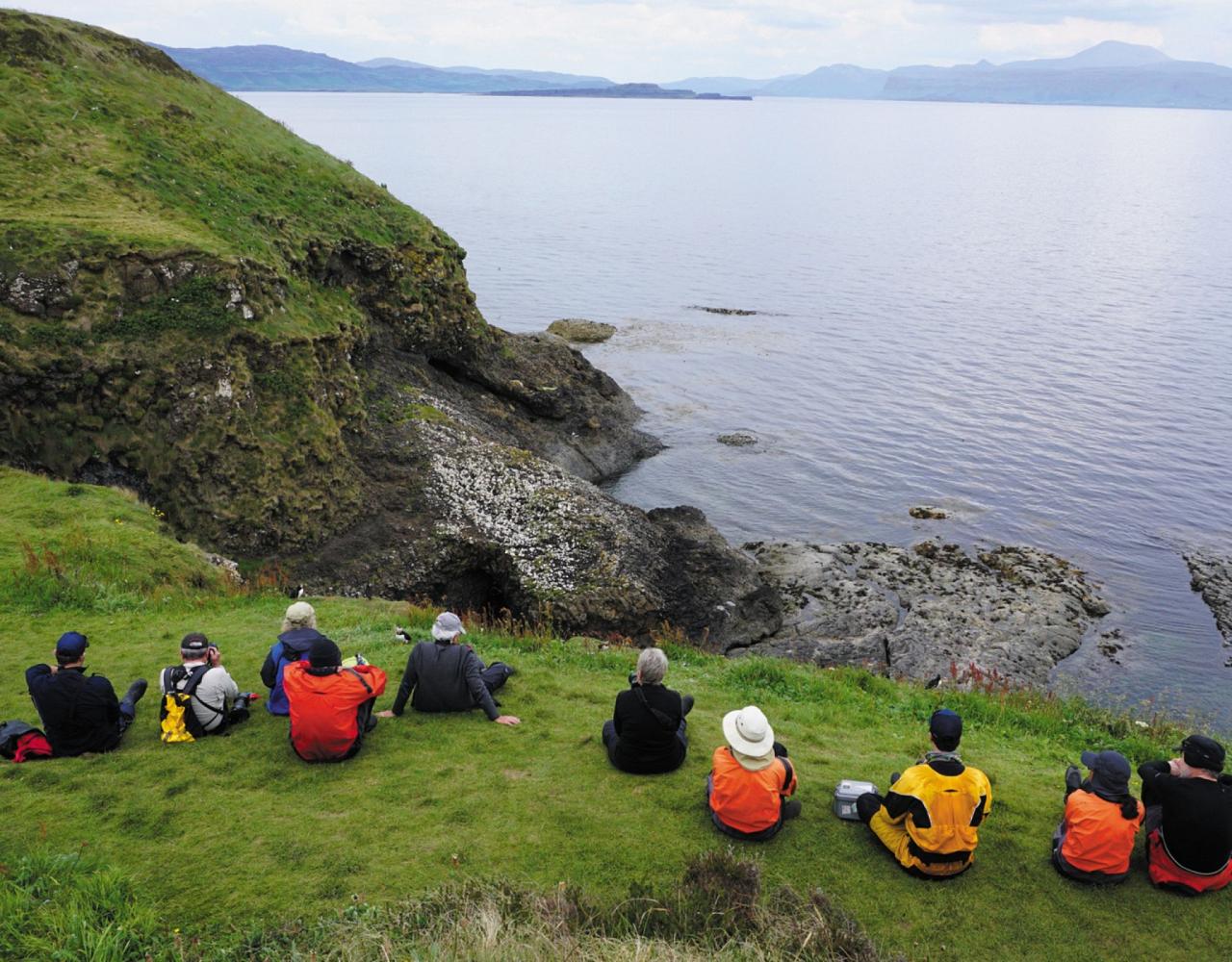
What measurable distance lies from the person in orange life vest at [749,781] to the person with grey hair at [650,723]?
3.92 ft

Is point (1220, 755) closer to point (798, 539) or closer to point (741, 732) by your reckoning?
point (741, 732)

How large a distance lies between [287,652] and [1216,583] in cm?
3653

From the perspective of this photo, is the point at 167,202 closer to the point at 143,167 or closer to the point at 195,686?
the point at 143,167

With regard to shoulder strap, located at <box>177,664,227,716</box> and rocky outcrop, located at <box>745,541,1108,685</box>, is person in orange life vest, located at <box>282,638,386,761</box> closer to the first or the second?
shoulder strap, located at <box>177,664,227,716</box>

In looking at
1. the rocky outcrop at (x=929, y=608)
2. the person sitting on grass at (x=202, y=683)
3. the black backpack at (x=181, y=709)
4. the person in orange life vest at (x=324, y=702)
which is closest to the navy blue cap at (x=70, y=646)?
the person sitting on grass at (x=202, y=683)

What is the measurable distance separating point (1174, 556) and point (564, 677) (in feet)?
107

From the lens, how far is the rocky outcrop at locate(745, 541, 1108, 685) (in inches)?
1187

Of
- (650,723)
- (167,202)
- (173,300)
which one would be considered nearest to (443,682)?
(650,723)

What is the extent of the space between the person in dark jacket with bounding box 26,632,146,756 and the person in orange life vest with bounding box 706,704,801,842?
9.26 meters

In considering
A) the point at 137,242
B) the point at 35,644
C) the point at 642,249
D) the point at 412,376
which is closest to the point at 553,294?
the point at 642,249

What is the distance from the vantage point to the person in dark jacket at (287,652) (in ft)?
47.8

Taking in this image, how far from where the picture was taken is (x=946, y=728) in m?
10.7

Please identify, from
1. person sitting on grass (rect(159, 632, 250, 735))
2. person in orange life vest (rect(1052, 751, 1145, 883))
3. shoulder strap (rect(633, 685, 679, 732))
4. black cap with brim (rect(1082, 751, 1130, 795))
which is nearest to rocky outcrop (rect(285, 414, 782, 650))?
person sitting on grass (rect(159, 632, 250, 735))

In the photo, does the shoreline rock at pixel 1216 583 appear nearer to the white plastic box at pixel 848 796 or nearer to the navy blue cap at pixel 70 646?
the white plastic box at pixel 848 796
